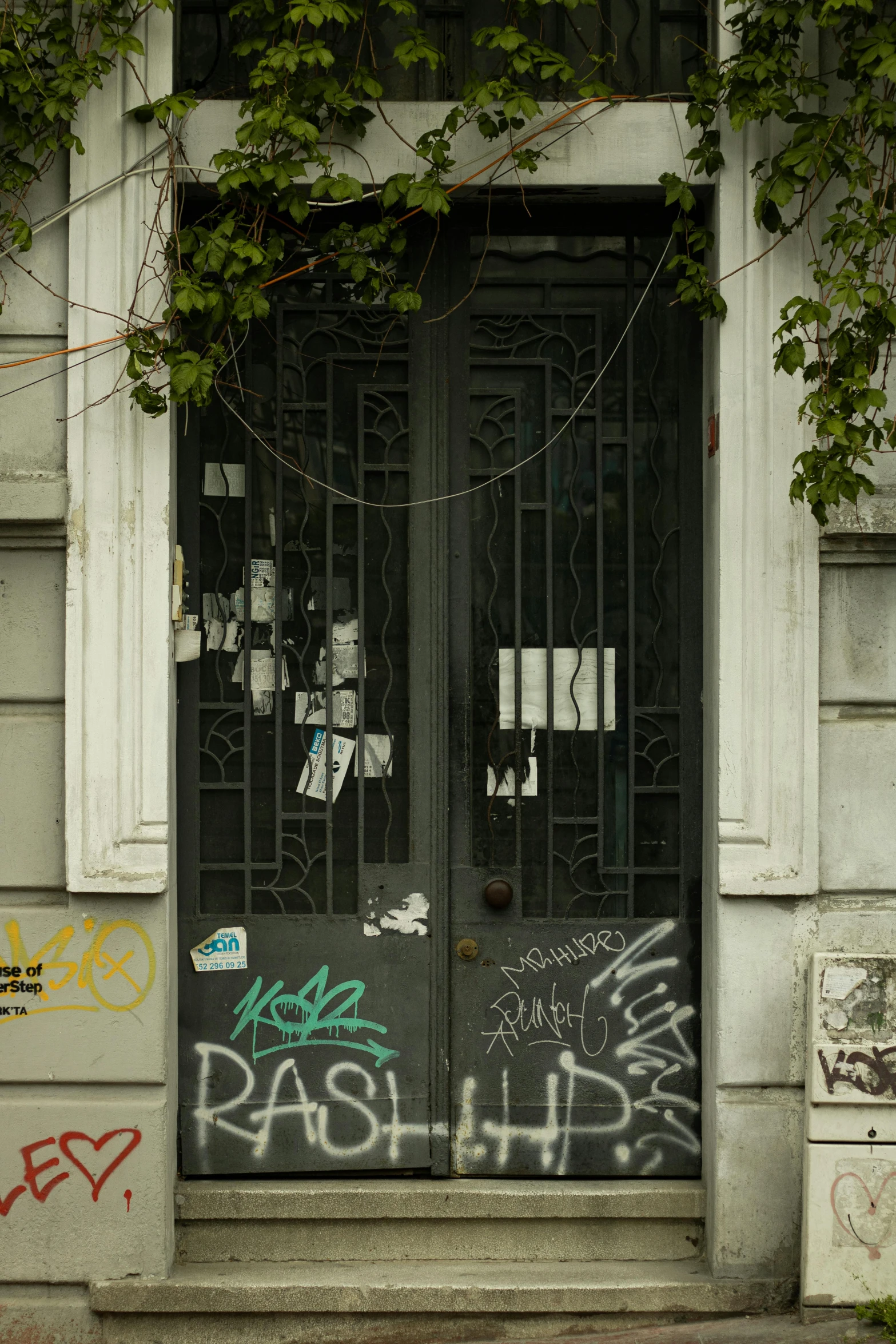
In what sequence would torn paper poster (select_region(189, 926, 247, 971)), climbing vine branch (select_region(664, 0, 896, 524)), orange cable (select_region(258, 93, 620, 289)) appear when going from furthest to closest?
torn paper poster (select_region(189, 926, 247, 971)), orange cable (select_region(258, 93, 620, 289)), climbing vine branch (select_region(664, 0, 896, 524))

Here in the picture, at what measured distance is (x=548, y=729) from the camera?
387 cm

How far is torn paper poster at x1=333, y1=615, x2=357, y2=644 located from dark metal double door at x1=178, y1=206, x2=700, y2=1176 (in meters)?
0.01

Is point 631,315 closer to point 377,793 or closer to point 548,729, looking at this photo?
point 548,729

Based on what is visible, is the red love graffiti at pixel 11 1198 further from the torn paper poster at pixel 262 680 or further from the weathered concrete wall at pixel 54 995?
the torn paper poster at pixel 262 680

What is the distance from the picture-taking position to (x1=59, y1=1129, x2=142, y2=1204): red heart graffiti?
360 centimetres

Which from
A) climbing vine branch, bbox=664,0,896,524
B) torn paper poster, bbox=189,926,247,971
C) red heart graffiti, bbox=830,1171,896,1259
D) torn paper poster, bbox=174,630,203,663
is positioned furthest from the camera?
torn paper poster, bbox=189,926,247,971

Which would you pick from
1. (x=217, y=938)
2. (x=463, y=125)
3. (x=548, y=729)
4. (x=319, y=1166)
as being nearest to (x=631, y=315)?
(x=463, y=125)

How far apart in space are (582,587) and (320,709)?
1.02m

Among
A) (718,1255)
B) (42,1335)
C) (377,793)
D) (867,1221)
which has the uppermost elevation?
(377,793)

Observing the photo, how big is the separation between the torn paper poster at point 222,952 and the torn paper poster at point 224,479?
1531mm

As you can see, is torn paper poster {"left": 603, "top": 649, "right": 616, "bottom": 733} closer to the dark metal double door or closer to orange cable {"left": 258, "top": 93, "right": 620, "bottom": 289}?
the dark metal double door

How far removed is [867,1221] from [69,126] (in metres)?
4.32

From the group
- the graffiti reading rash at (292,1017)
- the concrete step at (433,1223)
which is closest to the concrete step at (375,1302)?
the concrete step at (433,1223)

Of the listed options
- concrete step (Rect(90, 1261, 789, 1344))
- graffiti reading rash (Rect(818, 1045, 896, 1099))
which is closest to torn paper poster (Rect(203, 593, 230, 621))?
concrete step (Rect(90, 1261, 789, 1344))
